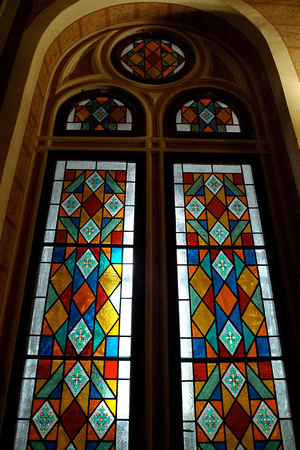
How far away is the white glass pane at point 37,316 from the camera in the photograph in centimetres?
311

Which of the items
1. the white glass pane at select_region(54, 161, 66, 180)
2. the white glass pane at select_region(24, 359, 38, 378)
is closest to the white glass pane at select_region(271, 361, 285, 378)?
the white glass pane at select_region(24, 359, 38, 378)

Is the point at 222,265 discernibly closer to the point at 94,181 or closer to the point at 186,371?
the point at 186,371

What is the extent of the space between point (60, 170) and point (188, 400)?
2357 mm

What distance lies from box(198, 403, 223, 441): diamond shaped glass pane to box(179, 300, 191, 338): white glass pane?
1.77 ft

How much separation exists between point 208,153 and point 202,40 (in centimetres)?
172

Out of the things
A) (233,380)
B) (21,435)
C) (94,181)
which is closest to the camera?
(21,435)

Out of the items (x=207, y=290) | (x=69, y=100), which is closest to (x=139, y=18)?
(x=69, y=100)

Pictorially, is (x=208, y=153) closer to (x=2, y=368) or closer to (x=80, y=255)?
(x=80, y=255)

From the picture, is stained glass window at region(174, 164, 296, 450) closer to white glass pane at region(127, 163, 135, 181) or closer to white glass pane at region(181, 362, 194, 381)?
white glass pane at region(181, 362, 194, 381)

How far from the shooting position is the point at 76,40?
15.5 ft

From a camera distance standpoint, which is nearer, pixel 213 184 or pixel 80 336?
pixel 80 336

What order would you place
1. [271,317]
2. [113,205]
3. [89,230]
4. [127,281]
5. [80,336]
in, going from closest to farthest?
1. [80,336]
2. [271,317]
3. [127,281]
4. [89,230]
5. [113,205]

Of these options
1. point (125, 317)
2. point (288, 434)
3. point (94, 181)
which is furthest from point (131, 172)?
point (288, 434)

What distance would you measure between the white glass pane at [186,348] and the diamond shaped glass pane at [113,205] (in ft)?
4.22
